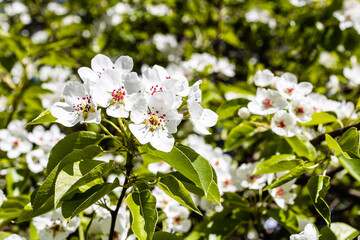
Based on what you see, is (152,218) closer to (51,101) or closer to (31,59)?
(51,101)

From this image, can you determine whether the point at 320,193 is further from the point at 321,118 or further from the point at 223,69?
the point at 223,69

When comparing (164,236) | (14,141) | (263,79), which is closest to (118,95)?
(164,236)

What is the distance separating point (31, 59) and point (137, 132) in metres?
1.86

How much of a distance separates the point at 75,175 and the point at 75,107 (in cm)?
27

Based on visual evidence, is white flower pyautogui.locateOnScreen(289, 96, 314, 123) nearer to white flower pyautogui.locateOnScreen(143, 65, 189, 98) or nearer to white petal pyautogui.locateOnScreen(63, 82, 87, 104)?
white flower pyautogui.locateOnScreen(143, 65, 189, 98)

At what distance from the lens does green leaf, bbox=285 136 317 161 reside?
4.50 ft

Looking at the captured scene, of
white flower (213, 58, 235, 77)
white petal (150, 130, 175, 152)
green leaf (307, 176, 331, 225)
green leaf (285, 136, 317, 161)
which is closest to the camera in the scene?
white petal (150, 130, 175, 152)

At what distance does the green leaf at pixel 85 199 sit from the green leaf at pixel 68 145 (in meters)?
0.14

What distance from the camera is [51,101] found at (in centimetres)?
253

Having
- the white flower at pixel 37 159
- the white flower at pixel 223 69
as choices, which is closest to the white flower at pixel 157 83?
the white flower at pixel 37 159

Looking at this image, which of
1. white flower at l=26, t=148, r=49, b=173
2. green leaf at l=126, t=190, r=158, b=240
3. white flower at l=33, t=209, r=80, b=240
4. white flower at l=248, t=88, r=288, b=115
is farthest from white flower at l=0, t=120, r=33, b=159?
white flower at l=248, t=88, r=288, b=115

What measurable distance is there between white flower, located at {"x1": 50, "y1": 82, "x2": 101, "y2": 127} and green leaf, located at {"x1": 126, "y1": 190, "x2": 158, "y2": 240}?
30 cm

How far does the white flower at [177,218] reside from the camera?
1524mm

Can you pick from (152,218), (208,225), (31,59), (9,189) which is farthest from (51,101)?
(152,218)
